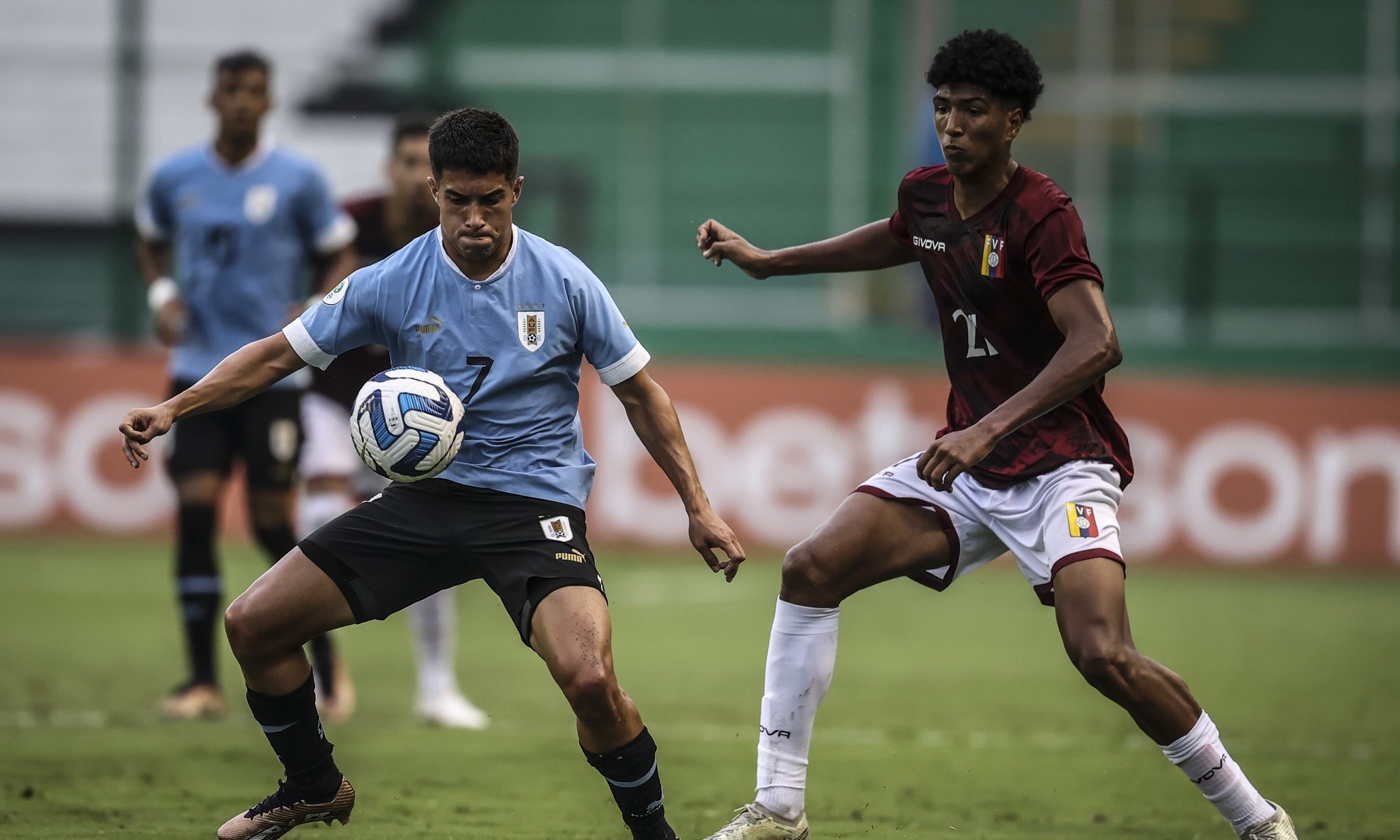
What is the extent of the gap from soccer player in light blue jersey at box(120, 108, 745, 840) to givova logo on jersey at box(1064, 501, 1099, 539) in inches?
41.6

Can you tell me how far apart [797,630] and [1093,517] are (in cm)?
103

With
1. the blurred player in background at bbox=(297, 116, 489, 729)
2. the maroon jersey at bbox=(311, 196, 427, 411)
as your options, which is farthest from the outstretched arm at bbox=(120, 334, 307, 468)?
the maroon jersey at bbox=(311, 196, 427, 411)

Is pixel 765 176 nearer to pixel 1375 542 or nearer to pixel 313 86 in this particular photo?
pixel 313 86

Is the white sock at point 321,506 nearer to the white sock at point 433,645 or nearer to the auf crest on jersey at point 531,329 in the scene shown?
the white sock at point 433,645

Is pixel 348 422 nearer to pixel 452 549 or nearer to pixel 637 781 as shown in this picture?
pixel 452 549

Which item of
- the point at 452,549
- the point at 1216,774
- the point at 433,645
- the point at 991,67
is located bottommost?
the point at 433,645

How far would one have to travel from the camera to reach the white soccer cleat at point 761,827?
5781 mm

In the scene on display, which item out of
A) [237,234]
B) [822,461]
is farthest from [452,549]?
[822,461]

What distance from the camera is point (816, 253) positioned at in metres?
6.35

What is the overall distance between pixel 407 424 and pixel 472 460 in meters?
0.35

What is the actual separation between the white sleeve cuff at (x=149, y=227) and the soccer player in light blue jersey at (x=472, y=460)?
391 cm

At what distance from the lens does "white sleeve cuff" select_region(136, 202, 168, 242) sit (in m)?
9.21

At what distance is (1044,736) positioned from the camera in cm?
837

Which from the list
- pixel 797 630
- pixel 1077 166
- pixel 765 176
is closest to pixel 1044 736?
pixel 797 630
